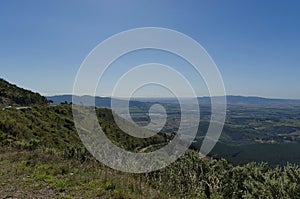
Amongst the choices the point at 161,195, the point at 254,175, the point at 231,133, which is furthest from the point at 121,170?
the point at 231,133

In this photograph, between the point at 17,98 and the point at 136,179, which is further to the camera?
the point at 17,98

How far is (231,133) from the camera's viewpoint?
16325 cm

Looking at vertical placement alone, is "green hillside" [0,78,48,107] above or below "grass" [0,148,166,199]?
above

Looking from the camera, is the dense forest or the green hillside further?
the green hillside

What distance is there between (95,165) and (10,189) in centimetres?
229

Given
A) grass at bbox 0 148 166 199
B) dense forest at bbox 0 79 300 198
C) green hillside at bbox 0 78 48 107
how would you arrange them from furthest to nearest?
green hillside at bbox 0 78 48 107, grass at bbox 0 148 166 199, dense forest at bbox 0 79 300 198

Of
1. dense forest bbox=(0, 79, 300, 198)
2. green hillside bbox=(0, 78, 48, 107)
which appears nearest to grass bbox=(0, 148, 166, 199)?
dense forest bbox=(0, 79, 300, 198)

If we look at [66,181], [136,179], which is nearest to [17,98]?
[66,181]

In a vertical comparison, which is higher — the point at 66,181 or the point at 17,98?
the point at 17,98

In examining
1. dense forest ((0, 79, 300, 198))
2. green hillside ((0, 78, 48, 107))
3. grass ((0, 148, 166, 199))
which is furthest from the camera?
green hillside ((0, 78, 48, 107))

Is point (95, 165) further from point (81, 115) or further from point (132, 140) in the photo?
point (132, 140)

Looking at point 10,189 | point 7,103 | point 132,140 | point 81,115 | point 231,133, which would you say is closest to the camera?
point 10,189

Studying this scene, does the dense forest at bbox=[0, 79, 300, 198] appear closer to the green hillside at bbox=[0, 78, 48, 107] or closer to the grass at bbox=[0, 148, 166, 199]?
the grass at bbox=[0, 148, 166, 199]

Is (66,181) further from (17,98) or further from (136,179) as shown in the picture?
(17,98)
